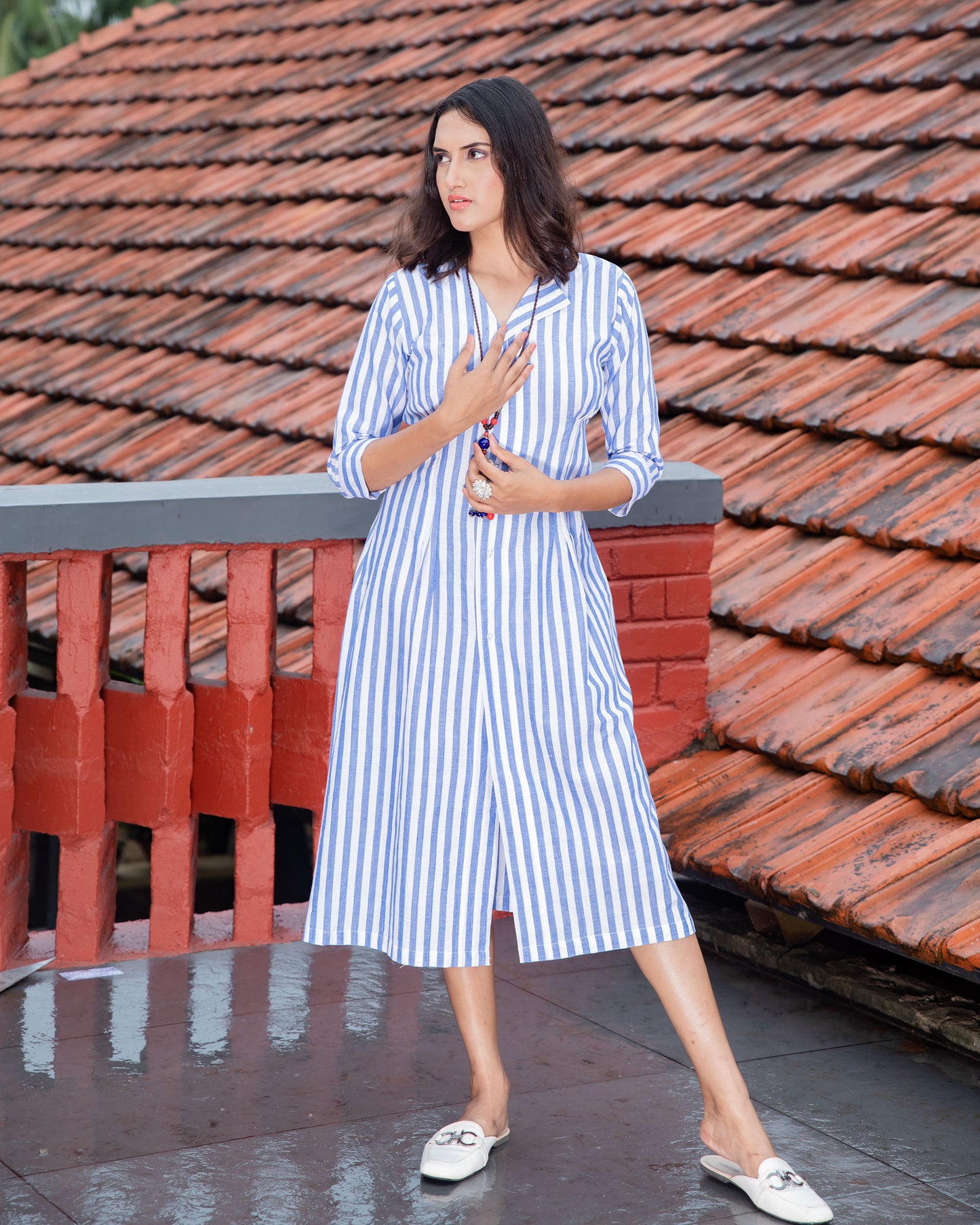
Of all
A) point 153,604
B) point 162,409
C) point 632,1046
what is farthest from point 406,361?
point 162,409

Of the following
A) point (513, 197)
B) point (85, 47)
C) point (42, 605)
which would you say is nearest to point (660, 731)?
point (513, 197)

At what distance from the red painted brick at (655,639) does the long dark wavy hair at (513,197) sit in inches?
52.8

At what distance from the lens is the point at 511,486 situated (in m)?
2.62

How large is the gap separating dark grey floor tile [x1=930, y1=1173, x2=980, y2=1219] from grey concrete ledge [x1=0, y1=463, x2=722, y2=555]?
1498mm

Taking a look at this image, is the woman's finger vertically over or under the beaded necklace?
under

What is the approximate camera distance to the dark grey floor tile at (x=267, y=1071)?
2.92 metres

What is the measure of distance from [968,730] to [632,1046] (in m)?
0.91

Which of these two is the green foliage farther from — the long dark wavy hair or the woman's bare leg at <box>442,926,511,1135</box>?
the woman's bare leg at <box>442,926,511,1135</box>

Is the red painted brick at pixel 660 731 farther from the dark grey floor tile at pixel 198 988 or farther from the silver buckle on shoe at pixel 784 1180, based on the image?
the silver buckle on shoe at pixel 784 1180

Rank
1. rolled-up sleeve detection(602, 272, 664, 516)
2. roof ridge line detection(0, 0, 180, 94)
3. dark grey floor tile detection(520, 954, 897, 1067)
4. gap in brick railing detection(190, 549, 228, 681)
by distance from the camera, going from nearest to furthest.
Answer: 1. rolled-up sleeve detection(602, 272, 664, 516)
2. dark grey floor tile detection(520, 954, 897, 1067)
3. gap in brick railing detection(190, 549, 228, 681)
4. roof ridge line detection(0, 0, 180, 94)

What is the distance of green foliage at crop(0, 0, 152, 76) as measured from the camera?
21906mm

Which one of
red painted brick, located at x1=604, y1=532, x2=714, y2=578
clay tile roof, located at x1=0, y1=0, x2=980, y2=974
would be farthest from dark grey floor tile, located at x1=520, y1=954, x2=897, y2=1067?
red painted brick, located at x1=604, y1=532, x2=714, y2=578

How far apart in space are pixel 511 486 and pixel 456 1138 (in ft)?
3.53

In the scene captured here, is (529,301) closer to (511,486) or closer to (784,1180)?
(511,486)
